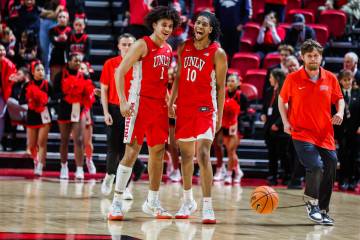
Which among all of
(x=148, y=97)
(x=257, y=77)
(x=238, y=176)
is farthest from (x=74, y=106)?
(x=148, y=97)

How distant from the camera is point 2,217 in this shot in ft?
25.5

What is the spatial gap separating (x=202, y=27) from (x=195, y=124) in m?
0.85

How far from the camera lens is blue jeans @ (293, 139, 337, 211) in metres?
8.38

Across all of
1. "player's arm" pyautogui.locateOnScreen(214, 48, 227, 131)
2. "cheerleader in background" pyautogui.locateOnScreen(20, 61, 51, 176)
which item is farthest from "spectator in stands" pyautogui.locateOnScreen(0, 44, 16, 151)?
"player's arm" pyautogui.locateOnScreen(214, 48, 227, 131)

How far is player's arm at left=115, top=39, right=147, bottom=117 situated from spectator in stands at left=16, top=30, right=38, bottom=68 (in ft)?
25.0

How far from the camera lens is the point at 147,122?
7.94 metres

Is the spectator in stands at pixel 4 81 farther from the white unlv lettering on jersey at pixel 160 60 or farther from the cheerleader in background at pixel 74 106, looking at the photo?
the white unlv lettering on jersey at pixel 160 60

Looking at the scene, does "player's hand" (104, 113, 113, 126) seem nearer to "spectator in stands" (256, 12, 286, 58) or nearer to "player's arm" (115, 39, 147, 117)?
"player's arm" (115, 39, 147, 117)

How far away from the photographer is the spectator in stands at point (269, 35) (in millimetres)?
A: 15625

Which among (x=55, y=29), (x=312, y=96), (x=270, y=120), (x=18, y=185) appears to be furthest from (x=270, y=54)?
(x=312, y=96)

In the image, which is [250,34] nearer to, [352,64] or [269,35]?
[269,35]

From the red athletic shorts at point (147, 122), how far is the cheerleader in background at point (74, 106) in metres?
4.94

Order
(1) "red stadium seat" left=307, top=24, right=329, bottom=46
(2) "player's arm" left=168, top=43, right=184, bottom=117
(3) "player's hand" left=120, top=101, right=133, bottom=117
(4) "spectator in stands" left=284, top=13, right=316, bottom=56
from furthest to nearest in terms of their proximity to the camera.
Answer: (1) "red stadium seat" left=307, top=24, right=329, bottom=46 → (4) "spectator in stands" left=284, top=13, right=316, bottom=56 → (2) "player's arm" left=168, top=43, right=184, bottom=117 → (3) "player's hand" left=120, top=101, right=133, bottom=117

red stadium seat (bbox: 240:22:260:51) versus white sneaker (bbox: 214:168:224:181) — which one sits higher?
red stadium seat (bbox: 240:22:260:51)
